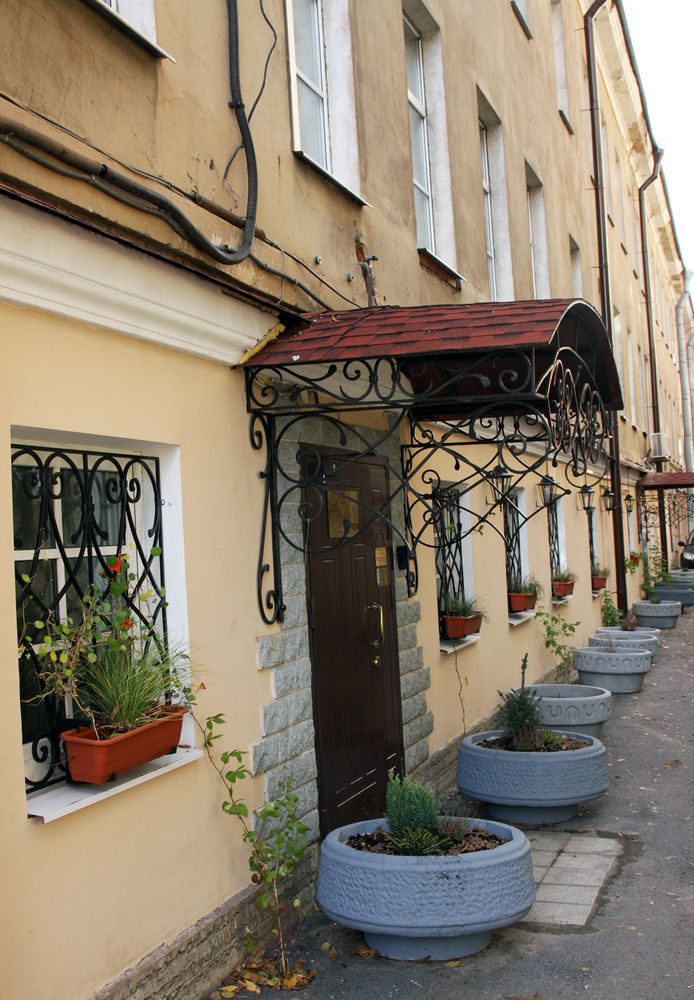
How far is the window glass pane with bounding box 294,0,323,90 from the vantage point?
549 centimetres

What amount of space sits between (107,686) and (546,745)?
12.0 ft

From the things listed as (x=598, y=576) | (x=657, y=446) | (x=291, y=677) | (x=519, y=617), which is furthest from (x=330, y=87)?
(x=657, y=446)

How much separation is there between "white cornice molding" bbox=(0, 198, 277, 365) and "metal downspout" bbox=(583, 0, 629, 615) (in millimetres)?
11040

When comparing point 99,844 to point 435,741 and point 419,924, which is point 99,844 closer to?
point 419,924

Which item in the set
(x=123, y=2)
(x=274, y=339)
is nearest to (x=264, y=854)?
(x=274, y=339)

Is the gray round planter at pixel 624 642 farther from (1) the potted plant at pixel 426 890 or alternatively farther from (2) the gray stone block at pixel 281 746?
(1) the potted plant at pixel 426 890

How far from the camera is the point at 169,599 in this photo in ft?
12.7

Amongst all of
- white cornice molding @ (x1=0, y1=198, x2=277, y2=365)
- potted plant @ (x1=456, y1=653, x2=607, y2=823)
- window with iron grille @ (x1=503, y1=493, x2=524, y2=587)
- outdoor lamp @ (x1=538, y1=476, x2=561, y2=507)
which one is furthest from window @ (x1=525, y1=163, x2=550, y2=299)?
white cornice molding @ (x1=0, y1=198, x2=277, y2=365)

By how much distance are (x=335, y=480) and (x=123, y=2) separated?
98.9 inches

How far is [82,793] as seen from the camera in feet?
10.6

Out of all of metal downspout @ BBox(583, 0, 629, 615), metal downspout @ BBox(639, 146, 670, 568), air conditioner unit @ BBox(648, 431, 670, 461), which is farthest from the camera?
metal downspout @ BBox(639, 146, 670, 568)

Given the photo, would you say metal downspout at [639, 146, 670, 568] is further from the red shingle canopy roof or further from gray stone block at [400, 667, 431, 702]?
the red shingle canopy roof

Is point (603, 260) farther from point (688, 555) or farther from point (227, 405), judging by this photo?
point (688, 555)

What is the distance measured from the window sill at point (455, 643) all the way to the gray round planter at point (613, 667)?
3288 mm
